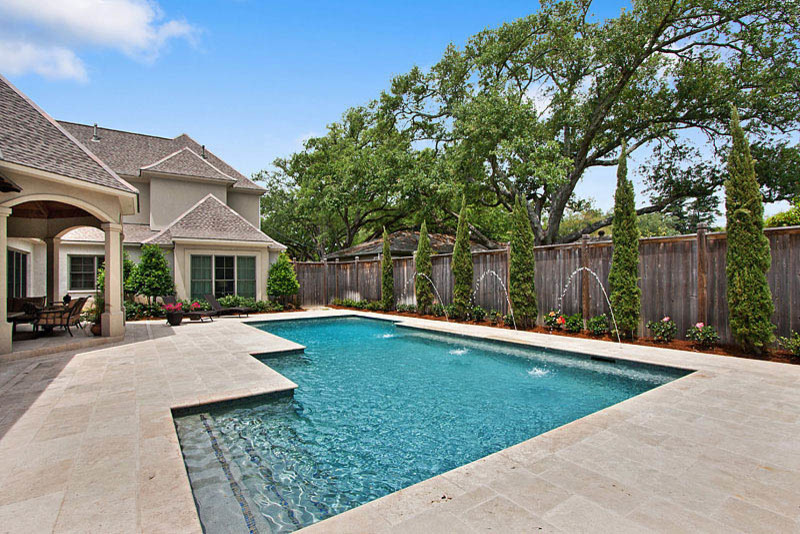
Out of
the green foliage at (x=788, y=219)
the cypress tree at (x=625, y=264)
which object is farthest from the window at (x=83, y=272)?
the green foliage at (x=788, y=219)

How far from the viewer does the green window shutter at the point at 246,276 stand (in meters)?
15.7

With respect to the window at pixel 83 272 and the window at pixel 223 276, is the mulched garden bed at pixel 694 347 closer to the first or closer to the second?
the window at pixel 223 276

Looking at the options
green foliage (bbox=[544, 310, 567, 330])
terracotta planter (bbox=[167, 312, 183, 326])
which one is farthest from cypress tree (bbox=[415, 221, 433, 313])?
terracotta planter (bbox=[167, 312, 183, 326])

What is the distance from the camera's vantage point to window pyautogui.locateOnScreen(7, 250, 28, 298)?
11.6m

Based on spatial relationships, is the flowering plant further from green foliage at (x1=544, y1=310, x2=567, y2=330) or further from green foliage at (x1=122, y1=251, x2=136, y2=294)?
green foliage at (x1=544, y1=310, x2=567, y2=330)

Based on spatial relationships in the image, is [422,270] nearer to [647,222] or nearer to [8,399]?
[8,399]

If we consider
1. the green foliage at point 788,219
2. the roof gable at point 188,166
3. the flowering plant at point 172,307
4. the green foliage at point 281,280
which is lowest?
the flowering plant at point 172,307

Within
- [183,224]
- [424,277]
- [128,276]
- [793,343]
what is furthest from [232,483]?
[183,224]

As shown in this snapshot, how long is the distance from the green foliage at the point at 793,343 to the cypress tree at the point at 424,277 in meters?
9.13

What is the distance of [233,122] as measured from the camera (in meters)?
16.1

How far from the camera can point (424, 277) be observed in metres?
14.0

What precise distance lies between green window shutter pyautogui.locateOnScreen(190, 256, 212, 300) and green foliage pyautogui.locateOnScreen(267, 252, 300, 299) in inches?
91.5

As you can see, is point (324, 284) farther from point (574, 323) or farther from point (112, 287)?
point (574, 323)

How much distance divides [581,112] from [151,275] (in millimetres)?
19965
